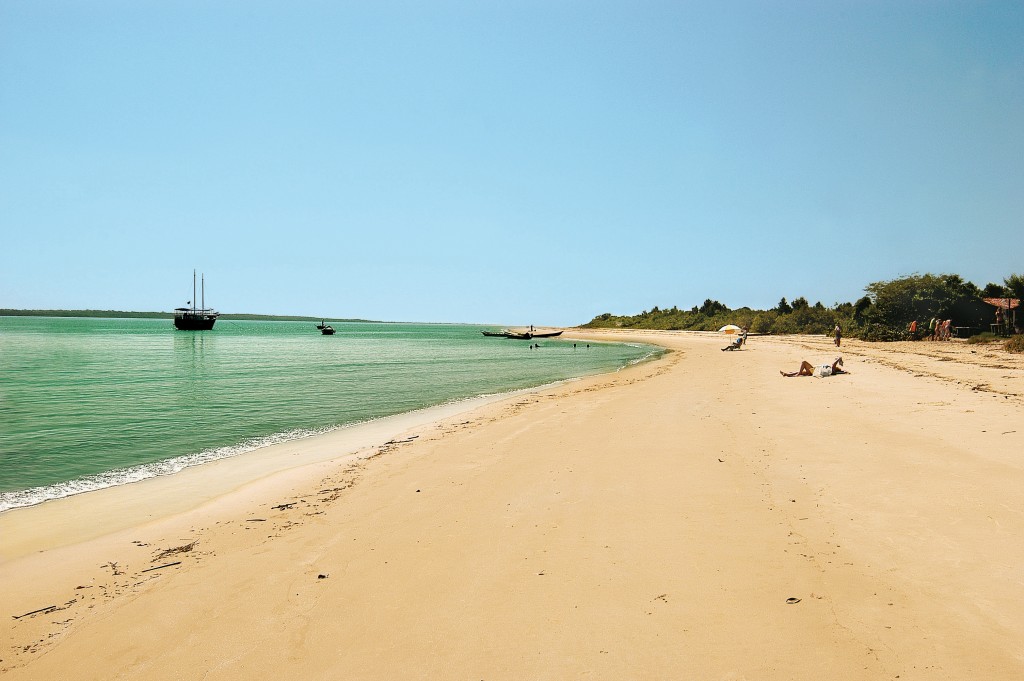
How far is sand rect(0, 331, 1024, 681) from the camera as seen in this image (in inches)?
139

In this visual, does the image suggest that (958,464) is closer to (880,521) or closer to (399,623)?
(880,521)

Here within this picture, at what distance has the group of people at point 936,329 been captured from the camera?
35.2 metres

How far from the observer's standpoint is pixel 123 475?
944 centimetres

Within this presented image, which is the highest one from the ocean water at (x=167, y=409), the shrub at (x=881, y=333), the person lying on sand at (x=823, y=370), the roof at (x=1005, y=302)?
the roof at (x=1005, y=302)

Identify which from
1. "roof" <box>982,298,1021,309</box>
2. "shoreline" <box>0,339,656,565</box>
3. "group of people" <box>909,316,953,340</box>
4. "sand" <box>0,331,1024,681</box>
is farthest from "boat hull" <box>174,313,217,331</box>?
"roof" <box>982,298,1021,309</box>

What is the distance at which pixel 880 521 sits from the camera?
220 inches

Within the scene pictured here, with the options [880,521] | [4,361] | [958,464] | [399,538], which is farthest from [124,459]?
[4,361]

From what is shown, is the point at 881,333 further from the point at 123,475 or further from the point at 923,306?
the point at 123,475

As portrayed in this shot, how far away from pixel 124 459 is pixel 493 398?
11896 millimetres

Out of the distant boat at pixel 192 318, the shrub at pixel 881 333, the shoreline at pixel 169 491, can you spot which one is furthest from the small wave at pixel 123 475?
the distant boat at pixel 192 318

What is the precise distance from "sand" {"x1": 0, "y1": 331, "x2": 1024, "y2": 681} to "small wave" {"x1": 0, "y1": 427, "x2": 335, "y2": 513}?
62cm

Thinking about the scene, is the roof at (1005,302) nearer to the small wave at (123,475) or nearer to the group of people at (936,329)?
the group of people at (936,329)

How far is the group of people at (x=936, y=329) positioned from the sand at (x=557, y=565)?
33.5 metres

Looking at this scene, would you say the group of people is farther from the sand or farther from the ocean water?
the sand
